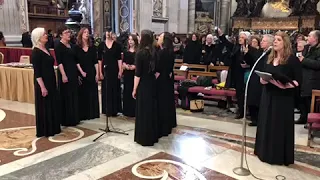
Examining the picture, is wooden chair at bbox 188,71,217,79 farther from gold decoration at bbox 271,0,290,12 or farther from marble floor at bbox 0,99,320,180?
gold decoration at bbox 271,0,290,12

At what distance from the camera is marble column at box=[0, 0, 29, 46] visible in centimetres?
1087

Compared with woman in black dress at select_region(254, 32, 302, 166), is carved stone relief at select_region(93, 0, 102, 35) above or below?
above

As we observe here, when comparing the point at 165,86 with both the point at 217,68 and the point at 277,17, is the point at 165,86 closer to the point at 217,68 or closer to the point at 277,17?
the point at 217,68

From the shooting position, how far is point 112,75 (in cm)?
629

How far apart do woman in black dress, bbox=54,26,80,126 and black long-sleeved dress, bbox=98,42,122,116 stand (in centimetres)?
57

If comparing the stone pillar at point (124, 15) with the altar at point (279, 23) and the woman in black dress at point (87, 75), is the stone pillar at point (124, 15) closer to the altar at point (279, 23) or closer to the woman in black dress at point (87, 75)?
the altar at point (279, 23)

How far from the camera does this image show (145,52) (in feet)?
15.0

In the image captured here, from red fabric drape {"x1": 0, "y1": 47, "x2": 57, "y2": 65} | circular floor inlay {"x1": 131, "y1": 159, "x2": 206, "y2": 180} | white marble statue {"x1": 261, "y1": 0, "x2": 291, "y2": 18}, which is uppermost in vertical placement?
white marble statue {"x1": 261, "y1": 0, "x2": 291, "y2": 18}

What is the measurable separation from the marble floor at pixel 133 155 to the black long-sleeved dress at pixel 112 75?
556 mm

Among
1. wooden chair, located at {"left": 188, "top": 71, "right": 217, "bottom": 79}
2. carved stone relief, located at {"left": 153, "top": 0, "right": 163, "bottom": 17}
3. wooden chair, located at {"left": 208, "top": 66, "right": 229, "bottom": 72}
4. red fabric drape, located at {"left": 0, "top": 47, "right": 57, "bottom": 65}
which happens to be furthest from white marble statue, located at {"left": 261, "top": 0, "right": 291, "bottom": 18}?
red fabric drape, located at {"left": 0, "top": 47, "right": 57, "bottom": 65}

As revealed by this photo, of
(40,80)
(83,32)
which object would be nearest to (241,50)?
(83,32)

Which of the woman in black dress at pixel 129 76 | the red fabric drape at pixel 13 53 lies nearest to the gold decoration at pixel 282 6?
the red fabric drape at pixel 13 53

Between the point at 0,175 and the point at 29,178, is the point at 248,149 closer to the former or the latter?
the point at 29,178

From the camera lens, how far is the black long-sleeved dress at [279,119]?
3.97 m
